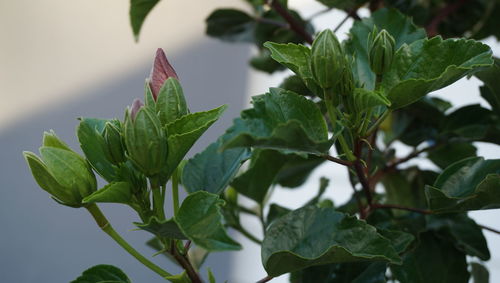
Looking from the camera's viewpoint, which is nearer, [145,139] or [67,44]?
[145,139]

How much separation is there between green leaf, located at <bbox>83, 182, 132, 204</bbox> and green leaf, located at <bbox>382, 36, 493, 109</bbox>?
6.1 inches

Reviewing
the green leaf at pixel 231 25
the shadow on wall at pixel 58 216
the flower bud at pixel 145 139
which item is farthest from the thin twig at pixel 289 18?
the shadow on wall at pixel 58 216

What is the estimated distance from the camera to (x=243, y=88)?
2895 mm

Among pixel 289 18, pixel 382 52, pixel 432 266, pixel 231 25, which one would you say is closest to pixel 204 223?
pixel 382 52

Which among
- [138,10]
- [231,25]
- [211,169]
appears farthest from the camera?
[231,25]

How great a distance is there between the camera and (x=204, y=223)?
0.97ft

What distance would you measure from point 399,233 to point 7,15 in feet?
6.61

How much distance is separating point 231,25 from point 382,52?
1.39 ft

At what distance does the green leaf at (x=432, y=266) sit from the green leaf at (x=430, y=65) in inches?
7.0

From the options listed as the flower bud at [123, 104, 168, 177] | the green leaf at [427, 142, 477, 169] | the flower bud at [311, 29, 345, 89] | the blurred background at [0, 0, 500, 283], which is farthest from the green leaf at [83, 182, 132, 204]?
the blurred background at [0, 0, 500, 283]

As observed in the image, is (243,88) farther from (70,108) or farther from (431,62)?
(431,62)

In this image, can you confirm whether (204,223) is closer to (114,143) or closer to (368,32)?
(114,143)

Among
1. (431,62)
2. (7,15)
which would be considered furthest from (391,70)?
(7,15)

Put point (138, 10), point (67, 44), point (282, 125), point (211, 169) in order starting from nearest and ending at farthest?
1. point (282, 125)
2. point (211, 169)
3. point (138, 10)
4. point (67, 44)
